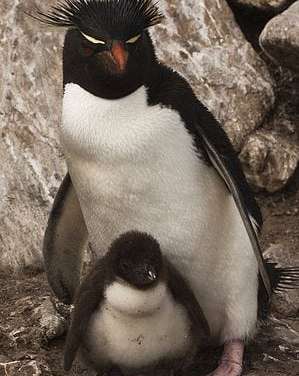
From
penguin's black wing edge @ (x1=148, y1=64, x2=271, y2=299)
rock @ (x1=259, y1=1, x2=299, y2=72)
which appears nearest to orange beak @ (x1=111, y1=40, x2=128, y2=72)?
penguin's black wing edge @ (x1=148, y1=64, x2=271, y2=299)

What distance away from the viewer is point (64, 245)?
4250mm

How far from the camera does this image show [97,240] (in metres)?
3.83

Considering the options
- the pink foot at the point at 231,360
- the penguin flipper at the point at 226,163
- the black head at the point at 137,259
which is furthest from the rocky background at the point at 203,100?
the black head at the point at 137,259

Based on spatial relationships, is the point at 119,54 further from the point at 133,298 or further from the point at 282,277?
the point at 282,277

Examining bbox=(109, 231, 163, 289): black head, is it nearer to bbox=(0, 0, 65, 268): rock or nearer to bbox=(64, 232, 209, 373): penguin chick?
bbox=(64, 232, 209, 373): penguin chick

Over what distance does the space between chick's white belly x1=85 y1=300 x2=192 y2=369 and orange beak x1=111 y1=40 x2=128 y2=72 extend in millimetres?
805

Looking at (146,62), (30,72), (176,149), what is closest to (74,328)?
(176,149)

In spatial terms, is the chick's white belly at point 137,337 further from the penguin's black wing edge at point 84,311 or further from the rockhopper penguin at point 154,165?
the rockhopper penguin at point 154,165

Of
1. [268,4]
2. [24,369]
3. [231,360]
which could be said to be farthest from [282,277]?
[268,4]

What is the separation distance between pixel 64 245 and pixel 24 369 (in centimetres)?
62

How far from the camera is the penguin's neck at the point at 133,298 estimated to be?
3.39 m

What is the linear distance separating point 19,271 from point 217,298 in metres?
1.20

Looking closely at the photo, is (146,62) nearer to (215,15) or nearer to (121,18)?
(121,18)

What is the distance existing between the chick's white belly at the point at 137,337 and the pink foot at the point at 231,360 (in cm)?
24
